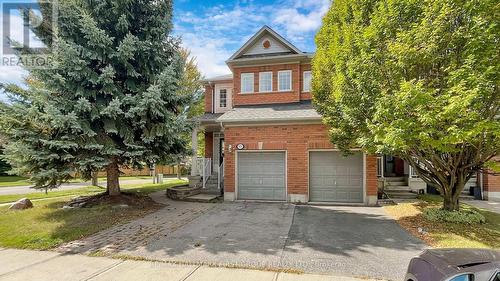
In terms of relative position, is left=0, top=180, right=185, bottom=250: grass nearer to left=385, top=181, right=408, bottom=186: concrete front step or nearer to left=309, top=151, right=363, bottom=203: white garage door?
left=309, top=151, right=363, bottom=203: white garage door

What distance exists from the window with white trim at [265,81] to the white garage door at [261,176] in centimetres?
396

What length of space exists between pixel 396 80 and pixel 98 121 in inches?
402

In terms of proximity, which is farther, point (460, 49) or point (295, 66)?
point (295, 66)

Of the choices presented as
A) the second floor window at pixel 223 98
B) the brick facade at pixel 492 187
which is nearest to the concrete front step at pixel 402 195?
the brick facade at pixel 492 187

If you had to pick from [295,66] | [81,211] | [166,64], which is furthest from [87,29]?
[295,66]

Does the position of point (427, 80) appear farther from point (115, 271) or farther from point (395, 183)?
point (115, 271)

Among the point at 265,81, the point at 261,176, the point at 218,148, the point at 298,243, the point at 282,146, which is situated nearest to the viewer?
the point at 298,243

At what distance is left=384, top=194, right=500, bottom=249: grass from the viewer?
6550 millimetres

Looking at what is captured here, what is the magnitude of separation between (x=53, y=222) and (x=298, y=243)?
301 inches

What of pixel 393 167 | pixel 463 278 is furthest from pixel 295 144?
pixel 463 278

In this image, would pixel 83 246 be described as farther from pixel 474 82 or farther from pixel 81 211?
pixel 474 82

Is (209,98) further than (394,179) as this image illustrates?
Yes

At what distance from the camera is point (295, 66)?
47.1ft

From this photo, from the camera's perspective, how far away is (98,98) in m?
10.2
